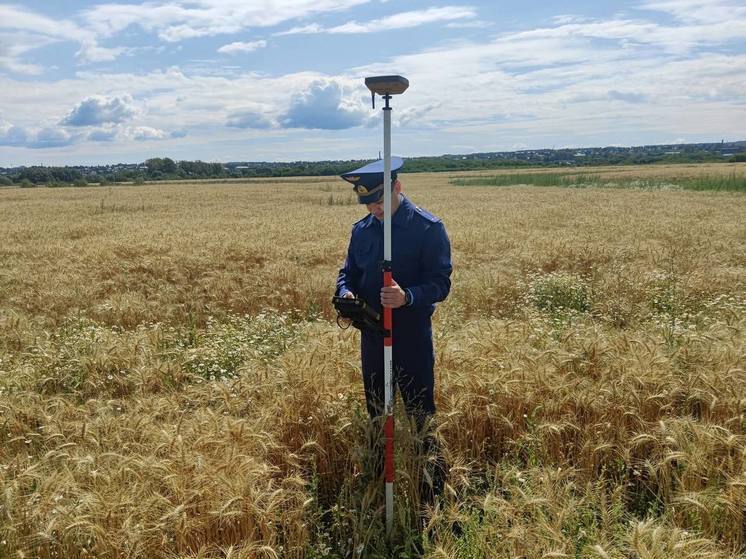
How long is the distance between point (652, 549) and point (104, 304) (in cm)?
817

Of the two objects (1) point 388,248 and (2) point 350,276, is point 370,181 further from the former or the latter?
(2) point 350,276

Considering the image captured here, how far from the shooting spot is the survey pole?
2.86m

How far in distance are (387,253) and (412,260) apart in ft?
1.61

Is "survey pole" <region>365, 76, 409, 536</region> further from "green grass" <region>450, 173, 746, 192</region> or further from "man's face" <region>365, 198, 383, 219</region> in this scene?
"green grass" <region>450, 173, 746, 192</region>

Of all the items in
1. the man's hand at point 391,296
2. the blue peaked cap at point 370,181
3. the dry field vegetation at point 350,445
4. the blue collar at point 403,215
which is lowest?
the dry field vegetation at point 350,445

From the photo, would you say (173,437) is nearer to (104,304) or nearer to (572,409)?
(572,409)

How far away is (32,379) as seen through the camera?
490 centimetres

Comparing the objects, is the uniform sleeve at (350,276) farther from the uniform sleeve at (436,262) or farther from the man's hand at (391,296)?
the man's hand at (391,296)

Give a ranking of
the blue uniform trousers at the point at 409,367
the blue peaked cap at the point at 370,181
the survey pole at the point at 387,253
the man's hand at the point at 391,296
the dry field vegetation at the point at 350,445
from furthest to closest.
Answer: the blue uniform trousers at the point at 409,367, the blue peaked cap at the point at 370,181, the man's hand at the point at 391,296, the survey pole at the point at 387,253, the dry field vegetation at the point at 350,445

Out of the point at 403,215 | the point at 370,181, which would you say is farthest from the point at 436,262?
the point at 370,181

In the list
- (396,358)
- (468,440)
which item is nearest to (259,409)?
(396,358)

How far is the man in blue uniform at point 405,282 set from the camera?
3.39 meters

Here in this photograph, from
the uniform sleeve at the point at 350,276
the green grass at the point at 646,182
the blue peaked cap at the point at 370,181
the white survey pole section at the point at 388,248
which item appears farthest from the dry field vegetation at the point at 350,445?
the green grass at the point at 646,182

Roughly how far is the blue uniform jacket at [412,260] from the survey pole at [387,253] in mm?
299
